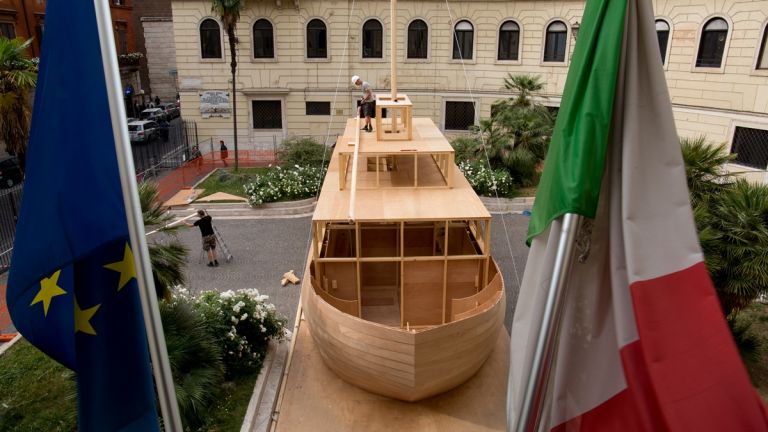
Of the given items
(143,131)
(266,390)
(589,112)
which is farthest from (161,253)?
(143,131)

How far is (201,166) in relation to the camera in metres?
24.3

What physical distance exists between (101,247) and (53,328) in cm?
54

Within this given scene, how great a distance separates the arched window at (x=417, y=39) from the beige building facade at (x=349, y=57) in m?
0.05

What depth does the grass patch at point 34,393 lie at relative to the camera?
7633mm

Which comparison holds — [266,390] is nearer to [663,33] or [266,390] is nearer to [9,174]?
[9,174]

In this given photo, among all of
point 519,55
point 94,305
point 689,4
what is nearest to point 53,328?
point 94,305

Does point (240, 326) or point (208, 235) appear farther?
point (208, 235)

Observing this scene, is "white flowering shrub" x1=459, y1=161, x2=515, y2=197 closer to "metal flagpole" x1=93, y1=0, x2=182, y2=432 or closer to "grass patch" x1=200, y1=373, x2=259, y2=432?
"grass patch" x1=200, y1=373, x2=259, y2=432

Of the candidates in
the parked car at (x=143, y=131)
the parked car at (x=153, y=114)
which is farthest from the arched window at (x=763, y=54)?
the parked car at (x=153, y=114)

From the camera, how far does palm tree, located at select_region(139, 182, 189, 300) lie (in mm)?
7609

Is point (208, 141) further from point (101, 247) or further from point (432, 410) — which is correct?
point (101, 247)

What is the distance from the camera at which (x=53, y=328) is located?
313 cm

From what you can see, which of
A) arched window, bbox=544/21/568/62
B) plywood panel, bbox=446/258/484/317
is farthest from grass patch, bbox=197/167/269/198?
arched window, bbox=544/21/568/62

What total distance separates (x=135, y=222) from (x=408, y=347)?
488 centimetres
